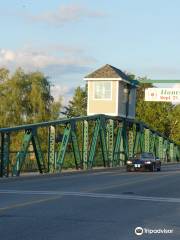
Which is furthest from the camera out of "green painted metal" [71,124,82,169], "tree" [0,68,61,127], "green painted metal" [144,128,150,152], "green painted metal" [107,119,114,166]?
"tree" [0,68,61,127]

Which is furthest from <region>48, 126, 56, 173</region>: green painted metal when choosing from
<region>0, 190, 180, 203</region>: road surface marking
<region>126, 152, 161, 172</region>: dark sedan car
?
<region>0, 190, 180, 203</region>: road surface marking

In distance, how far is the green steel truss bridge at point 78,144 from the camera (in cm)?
3334

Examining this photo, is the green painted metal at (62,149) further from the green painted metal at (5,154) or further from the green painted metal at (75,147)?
the green painted metal at (5,154)

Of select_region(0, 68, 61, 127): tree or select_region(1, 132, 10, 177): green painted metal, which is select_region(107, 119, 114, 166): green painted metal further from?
select_region(1, 132, 10, 177): green painted metal

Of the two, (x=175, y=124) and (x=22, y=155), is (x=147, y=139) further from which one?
(x=175, y=124)

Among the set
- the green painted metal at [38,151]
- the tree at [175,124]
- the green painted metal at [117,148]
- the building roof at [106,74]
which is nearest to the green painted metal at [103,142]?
the green painted metal at [117,148]

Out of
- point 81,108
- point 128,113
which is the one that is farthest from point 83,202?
point 81,108

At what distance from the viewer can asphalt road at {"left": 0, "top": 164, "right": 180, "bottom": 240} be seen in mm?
12188

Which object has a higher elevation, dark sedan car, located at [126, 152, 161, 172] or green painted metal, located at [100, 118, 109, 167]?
green painted metal, located at [100, 118, 109, 167]

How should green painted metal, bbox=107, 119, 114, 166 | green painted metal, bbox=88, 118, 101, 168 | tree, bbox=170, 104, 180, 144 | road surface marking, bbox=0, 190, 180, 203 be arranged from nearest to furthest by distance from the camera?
road surface marking, bbox=0, 190, 180, 203 < green painted metal, bbox=88, 118, 101, 168 < green painted metal, bbox=107, 119, 114, 166 < tree, bbox=170, 104, 180, 144

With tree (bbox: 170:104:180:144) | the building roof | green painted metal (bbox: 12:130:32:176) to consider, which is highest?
the building roof

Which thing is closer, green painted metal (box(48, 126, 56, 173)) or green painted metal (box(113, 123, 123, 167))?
green painted metal (box(48, 126, 56, 173))

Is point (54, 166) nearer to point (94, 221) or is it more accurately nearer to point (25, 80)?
point (94, 221)

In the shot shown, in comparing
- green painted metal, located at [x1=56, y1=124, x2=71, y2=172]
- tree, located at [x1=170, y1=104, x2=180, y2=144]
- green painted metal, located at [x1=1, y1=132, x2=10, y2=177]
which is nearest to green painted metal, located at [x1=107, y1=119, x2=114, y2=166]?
green painted metal, located at [x1=56, y1=124, x2=71, y2=172]
